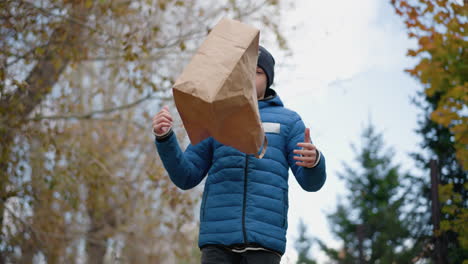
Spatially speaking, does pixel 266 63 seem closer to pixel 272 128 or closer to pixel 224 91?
pixel 272 128

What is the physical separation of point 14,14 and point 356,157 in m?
15.0

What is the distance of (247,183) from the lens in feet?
8.38

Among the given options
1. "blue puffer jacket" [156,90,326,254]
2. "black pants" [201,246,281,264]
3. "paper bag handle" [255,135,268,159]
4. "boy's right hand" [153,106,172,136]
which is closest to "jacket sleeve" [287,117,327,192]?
"blue puffer jacket" [156,90,326,254]

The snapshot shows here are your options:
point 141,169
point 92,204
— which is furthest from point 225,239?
point 141,169

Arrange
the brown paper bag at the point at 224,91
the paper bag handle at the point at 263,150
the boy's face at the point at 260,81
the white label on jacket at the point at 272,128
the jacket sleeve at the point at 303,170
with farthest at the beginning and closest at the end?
1. the boy's face at the point at 260,81
2. the white label on jacket at the point at 272,128
3. the jacket sleeve at the point at 303,170
4. the paper bag handle at the point at 263,150
5. the brown paper bag at the point at 224,91

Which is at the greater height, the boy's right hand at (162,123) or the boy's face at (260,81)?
the boy's face at (260,81)

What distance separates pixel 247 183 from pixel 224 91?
1.74 feet

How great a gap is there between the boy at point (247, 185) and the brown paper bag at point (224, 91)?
6.9 inches

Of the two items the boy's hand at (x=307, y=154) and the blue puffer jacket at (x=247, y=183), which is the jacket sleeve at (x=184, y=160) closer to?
the blue puffer jacket at (x=247, y=183)

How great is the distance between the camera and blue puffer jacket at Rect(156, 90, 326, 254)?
8.14 feet

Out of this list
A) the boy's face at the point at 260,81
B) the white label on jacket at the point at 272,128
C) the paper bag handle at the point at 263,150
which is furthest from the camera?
the boy's face at the point at 260,81

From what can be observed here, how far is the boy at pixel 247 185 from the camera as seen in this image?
247 cm

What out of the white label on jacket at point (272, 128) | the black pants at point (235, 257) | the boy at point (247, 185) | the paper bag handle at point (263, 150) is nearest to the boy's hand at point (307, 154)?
the boy at point (247, 185)

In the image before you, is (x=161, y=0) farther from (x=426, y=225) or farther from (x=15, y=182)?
(x=426, y=225)
